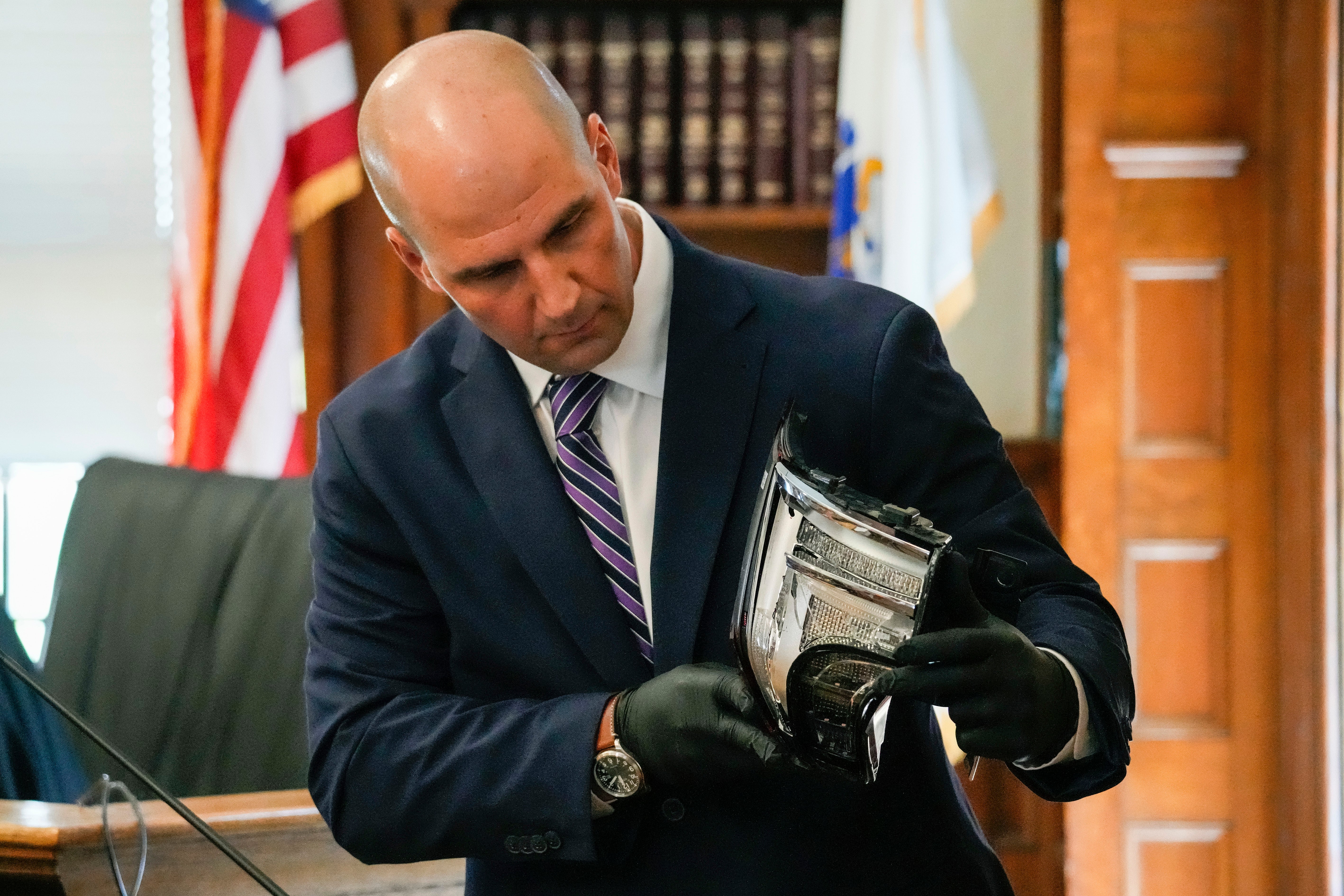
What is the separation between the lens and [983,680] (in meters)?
0.78

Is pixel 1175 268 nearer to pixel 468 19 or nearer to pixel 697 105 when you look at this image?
pixel 697 105

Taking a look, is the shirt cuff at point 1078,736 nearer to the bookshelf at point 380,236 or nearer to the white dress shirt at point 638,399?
the white dress shirt at point 638,399

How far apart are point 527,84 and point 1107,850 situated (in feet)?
6.27

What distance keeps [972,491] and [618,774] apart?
1.08 feet

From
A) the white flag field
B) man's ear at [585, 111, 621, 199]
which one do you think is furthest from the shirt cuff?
the white flag field

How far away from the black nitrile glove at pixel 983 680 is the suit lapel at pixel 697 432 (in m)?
0.21

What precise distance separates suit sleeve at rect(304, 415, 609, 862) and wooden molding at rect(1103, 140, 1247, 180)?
1.72 m

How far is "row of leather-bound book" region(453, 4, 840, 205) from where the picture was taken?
2.71 m

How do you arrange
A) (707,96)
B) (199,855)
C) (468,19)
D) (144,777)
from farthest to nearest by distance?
1. (468,19)
2. (707,96)
3. (199,855)
4. (144,777)

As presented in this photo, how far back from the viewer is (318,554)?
1.09 metres

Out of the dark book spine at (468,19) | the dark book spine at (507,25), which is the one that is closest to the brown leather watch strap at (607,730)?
the dark book spine at (507,25)

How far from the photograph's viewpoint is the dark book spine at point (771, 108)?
8.92 feet

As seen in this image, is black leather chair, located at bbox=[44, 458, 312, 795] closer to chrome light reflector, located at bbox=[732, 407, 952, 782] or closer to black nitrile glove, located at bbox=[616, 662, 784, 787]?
black nitrile glove, located at bbox=[616, 662, 784, 787]

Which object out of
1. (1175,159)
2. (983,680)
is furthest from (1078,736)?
(1175,159)
